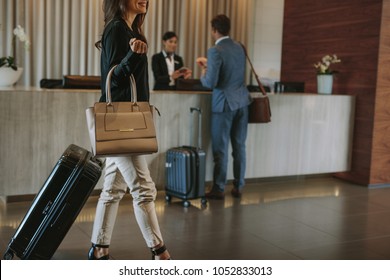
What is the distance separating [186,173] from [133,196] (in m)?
1.74

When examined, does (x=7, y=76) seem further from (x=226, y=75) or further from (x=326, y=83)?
(x=326, y=83)

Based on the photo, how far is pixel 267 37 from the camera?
9.13 meters

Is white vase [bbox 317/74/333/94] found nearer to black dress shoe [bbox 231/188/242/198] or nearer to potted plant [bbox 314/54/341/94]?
potted plant [bbox 314/54/341/94]

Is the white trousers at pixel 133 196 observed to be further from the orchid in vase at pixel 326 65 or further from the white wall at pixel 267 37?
the white wall at pixel 267 37

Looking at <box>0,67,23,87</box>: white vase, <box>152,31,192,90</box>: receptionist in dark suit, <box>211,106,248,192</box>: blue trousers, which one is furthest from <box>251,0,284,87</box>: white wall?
<box>0,67,23,87</box>: white vase

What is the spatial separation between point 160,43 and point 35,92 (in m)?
3.98

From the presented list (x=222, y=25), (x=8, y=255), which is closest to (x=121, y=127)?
(x=8, y=255)

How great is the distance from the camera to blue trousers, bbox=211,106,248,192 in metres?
5.09

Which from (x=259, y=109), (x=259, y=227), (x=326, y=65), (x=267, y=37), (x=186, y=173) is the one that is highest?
(x=267, y=37)

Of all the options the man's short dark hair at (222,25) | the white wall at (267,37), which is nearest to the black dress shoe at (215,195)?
the man's short dark hair at (222,25)

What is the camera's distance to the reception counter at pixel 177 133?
4461 millimetres

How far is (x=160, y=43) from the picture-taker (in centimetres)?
824

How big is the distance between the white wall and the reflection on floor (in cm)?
379

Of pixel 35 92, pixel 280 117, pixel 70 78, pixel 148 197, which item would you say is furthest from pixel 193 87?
pixel 148 197
